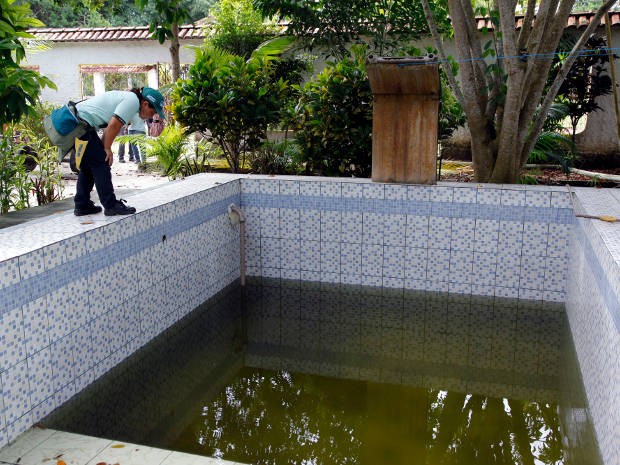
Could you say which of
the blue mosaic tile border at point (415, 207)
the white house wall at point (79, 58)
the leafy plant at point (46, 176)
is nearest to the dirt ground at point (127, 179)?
the leafy plant at point (46, 176)

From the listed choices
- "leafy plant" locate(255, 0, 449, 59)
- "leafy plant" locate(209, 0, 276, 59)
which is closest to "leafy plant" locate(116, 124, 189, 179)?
"leafy plant" locate(255, 0, 449, 59)

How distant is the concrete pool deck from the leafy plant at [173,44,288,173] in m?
4.78

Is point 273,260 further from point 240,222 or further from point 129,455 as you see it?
point 129,455

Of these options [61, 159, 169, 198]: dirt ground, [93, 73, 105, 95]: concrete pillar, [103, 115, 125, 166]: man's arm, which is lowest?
[61, 159, 169, 198]: dirt ground

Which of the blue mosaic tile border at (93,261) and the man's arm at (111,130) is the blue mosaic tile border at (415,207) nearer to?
the blue mosaic tile border at (93,261)

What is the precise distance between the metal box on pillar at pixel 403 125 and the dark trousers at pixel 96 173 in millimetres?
2525

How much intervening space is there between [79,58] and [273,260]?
486 inches

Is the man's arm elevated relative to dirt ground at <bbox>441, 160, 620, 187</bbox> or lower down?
elevated

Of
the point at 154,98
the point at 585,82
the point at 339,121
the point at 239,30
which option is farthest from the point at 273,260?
the point at 585,82

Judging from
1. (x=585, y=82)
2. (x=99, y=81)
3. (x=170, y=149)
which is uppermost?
(x=99, y=81)

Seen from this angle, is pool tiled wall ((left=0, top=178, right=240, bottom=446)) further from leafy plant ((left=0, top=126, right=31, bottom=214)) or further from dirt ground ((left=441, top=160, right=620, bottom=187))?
dirt ground ((left=441, top=160, right=620, bottom=187))

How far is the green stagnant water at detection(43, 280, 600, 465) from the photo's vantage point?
11.6 feet

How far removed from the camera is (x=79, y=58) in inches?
639

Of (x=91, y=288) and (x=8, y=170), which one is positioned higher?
(x=8, y=170)
